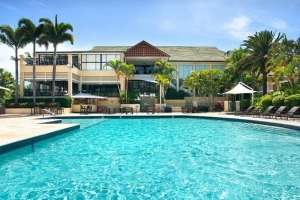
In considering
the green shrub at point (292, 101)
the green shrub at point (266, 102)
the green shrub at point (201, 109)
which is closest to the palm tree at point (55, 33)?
the green shrub at point (201, 109)

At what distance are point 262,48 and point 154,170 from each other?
2782cm

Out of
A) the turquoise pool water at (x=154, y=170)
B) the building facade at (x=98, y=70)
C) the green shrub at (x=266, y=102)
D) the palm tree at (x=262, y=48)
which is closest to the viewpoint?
the turquoise pool water at (x=154, y=170)

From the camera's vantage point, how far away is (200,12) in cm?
1778

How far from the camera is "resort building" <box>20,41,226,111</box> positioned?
35.2m

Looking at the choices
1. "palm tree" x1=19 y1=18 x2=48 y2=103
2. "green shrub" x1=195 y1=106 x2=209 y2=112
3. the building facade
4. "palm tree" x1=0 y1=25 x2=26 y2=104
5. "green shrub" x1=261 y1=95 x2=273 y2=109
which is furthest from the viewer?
the building facade

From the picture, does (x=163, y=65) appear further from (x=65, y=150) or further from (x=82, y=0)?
(x=65, y=150)

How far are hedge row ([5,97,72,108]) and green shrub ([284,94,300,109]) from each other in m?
22.4

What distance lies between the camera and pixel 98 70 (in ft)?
126

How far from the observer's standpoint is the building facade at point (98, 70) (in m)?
→ 35.2

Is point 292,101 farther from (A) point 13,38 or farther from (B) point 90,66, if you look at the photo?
(A) point 13,38

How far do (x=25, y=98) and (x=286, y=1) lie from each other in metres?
28.3

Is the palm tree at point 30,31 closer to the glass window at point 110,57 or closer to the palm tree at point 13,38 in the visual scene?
the palm tree at point 13,38

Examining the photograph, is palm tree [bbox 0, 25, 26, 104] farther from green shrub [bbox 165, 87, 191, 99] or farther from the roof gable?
green shrub [bbox 165, 87, 191, 99]

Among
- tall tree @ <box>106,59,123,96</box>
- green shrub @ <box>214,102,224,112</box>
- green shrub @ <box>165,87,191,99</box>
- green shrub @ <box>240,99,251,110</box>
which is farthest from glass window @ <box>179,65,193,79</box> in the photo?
green shrub @ <box>240,99,251,110</box>
